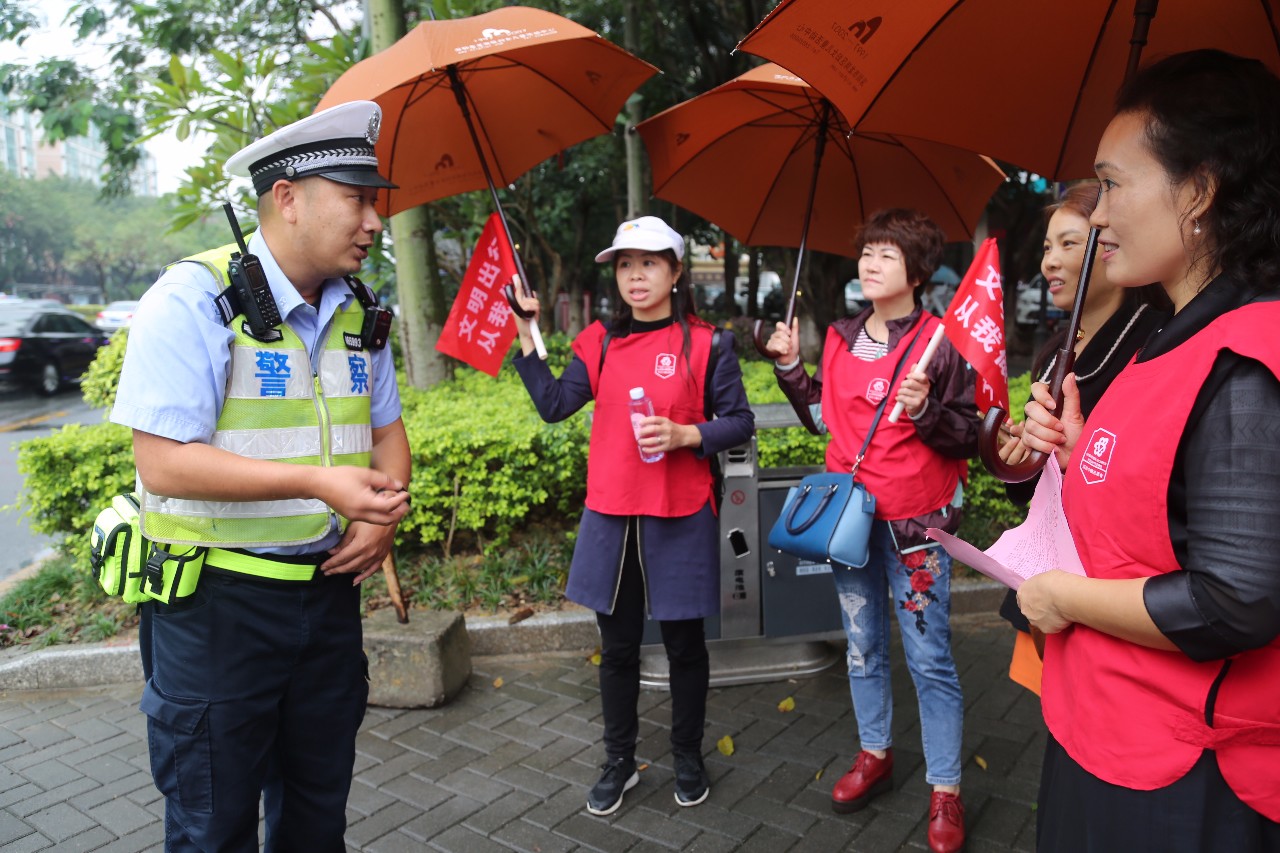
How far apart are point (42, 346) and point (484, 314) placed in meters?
16.5

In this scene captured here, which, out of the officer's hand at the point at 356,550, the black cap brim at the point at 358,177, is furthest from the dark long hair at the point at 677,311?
the officer's hand at the point at 356,550

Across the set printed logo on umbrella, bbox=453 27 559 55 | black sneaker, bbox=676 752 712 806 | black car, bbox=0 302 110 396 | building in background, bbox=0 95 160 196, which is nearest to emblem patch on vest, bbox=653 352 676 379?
printed logo on umbrella, bbox=453 27 559 55

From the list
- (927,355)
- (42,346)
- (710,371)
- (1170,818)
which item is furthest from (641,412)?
(42,346)

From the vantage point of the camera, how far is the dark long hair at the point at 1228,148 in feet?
4.64

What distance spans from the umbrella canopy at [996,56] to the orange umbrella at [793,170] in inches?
34.4

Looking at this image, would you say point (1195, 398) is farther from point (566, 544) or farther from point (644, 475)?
point (566, 544)

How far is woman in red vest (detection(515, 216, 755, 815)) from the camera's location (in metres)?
3.25

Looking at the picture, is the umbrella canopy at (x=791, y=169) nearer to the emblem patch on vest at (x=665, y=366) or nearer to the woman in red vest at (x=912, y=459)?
the woman in red vest at (x=912, y=459)

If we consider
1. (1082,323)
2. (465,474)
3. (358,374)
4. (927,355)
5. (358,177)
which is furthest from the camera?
(465,474)

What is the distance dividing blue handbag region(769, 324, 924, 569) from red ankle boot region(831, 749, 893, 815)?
795 mm

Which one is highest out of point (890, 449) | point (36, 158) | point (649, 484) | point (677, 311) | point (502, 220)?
point (36, 158)

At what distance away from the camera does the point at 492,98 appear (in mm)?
3689

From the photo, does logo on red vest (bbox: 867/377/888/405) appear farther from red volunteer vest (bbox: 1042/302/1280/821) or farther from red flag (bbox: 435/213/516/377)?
red volunteer vest (bbox: 1042/302/1280/821)

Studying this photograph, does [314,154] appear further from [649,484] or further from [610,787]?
[610,787]
